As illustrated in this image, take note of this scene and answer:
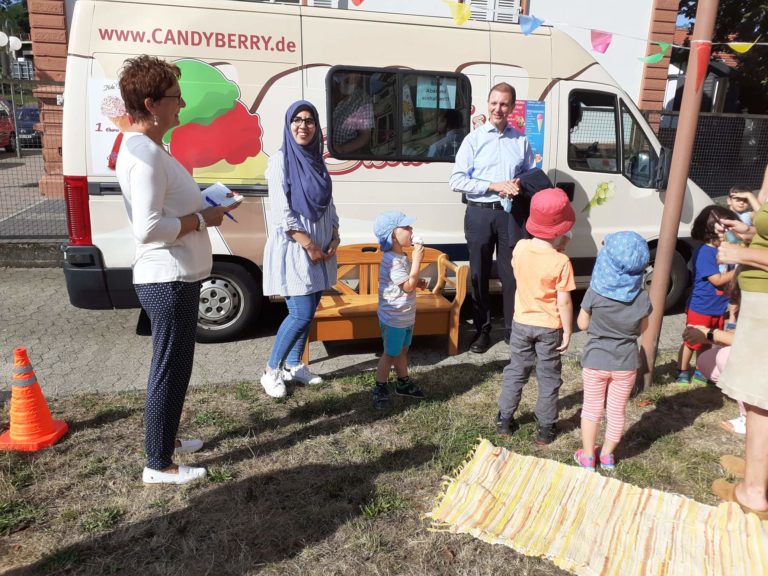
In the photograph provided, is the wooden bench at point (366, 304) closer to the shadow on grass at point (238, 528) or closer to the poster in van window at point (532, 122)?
the poster in van window at point (532, 122)

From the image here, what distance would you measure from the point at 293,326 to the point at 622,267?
80.5 inches

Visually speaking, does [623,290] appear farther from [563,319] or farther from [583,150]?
[583,150]

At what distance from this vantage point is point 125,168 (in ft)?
8.16

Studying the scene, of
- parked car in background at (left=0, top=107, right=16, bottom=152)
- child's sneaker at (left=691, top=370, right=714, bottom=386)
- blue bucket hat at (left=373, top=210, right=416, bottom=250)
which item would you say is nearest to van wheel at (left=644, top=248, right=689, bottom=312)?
child's sneaker at (left=691, top=370, right=714, bottom=386)

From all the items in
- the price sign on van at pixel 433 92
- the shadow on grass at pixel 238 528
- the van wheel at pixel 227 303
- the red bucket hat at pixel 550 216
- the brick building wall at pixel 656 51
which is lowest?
the shadow on grass at pixel 238 528

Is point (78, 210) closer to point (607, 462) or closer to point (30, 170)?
point (607, 462)

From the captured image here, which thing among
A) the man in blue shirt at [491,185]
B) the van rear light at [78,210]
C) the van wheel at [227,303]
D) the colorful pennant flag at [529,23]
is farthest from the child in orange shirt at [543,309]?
the van rear light at [78,210]

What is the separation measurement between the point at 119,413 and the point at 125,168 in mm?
1881

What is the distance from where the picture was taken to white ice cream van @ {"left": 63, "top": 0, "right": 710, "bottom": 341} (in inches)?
176

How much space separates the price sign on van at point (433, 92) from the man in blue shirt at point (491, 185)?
0.46 meters

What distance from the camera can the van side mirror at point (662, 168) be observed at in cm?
537

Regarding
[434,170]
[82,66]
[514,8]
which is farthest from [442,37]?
[514,8]

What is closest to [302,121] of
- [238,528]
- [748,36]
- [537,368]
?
[537,368]

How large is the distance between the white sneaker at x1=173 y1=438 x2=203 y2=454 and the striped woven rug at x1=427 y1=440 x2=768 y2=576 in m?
1.36
